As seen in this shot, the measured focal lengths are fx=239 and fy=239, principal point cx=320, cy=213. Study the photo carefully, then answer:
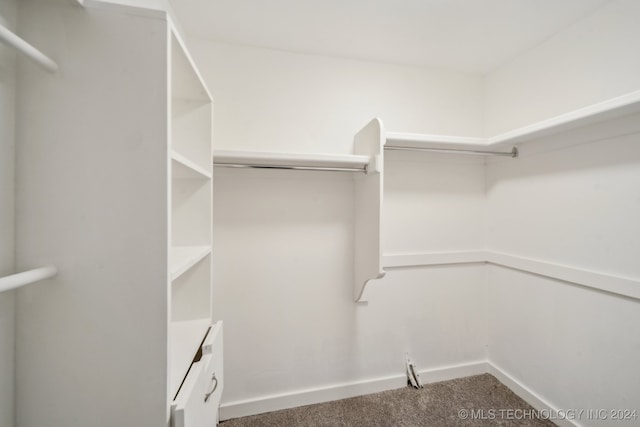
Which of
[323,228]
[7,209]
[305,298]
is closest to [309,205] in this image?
[323,228]

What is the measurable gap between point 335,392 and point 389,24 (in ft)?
7.99

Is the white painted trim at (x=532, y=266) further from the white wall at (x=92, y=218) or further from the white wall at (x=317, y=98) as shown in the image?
the white wall at (x=92, y=218)

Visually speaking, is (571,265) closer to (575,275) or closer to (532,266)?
(575,275)

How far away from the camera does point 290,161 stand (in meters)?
1.46

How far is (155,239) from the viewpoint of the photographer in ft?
2.17

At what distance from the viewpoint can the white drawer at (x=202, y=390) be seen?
693 millimetres

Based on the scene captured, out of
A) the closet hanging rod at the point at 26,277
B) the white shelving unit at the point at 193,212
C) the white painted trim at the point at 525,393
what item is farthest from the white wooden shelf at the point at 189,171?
the white painted trim at the point at 525,393

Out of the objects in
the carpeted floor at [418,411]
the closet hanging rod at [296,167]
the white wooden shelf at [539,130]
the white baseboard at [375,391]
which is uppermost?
the white wooden shelf at [539,130]

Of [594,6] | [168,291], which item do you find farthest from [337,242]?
[594,6]

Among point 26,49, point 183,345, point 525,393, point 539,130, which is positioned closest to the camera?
point 26,49

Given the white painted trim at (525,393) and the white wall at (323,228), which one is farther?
the white wall at (323,228)

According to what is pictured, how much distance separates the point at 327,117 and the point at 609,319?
1.99m

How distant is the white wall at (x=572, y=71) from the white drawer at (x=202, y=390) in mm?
2333

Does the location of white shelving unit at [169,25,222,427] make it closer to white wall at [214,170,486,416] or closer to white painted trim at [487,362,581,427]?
white wall at [214,170,486,416]
